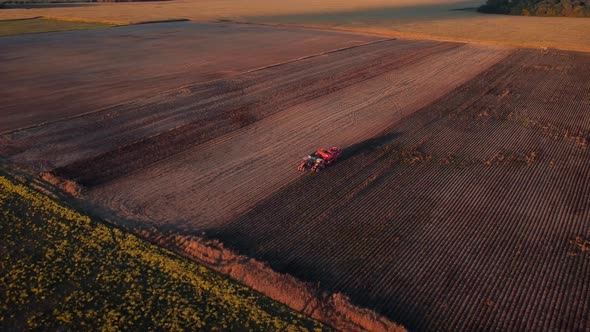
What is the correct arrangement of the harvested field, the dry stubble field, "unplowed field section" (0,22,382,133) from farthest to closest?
1. "unplowed field section" (0,22,382,133)
2. the harvested field
3. the dry stubble field

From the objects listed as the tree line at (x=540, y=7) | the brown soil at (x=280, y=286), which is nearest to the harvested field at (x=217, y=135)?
the brown soil at (x=280, y=286)

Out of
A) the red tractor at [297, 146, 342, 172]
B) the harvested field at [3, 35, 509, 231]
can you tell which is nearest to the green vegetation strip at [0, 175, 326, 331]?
the harvested field at [3, 35, 509, 231]

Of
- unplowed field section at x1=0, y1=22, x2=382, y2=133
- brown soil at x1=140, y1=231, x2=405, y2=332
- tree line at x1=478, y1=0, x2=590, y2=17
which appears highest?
tree line at x1=478, y1=0, x2=590, y2=17

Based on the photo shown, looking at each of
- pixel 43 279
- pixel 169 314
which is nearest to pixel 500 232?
pixel 169 314

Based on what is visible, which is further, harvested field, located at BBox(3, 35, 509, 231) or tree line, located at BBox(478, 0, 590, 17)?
tree line, located at BBox(478, 0, 590, 17)

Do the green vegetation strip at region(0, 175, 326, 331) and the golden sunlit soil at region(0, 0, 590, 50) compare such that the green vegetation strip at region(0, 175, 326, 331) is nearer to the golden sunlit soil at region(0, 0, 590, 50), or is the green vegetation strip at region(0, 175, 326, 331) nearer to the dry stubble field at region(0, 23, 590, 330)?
the dry stubble field at region(0, 23, 590, 330)

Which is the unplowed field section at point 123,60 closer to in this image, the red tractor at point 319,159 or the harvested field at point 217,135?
the harvested field at point 217,135

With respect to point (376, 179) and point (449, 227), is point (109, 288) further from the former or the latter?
point (376, 179)

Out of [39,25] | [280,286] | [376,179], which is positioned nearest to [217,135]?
[376,179]
